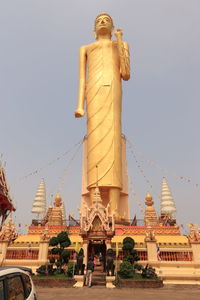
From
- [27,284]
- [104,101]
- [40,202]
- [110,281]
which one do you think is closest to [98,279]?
[110,281]

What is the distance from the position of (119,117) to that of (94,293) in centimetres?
1949

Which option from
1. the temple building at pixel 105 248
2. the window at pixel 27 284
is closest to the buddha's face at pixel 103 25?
the temple building at pixel 105 248

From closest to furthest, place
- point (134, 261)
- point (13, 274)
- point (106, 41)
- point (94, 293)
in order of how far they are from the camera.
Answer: point (13, 274) → point (94, 293) → point (134, 261) → point (106, 41)

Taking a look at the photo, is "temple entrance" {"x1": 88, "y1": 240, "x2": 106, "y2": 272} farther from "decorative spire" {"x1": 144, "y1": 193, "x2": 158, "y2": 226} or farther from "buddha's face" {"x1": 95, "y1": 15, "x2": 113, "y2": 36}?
"buddha's face" {"x1": 95, "y1": 15, "x2": 113, "y2": 36}

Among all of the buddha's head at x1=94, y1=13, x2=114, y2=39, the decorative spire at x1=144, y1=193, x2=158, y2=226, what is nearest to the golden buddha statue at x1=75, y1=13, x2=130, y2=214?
the buddha's head at x1=94, y1=13, x2=114, y2=39

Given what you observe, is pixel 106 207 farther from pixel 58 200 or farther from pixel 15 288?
pixel 58 200

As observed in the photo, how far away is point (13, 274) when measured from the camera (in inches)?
152

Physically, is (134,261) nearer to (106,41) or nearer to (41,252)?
(41,252)

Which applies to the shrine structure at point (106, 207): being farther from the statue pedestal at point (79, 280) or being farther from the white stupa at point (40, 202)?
the white stupa at point (40, 202)

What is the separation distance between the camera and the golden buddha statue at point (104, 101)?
2462cm

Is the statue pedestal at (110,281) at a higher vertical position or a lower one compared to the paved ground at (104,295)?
higher

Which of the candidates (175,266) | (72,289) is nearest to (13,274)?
(72,289)

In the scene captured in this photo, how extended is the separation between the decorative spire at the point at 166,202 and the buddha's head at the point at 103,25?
28624 mm

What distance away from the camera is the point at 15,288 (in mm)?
3822
